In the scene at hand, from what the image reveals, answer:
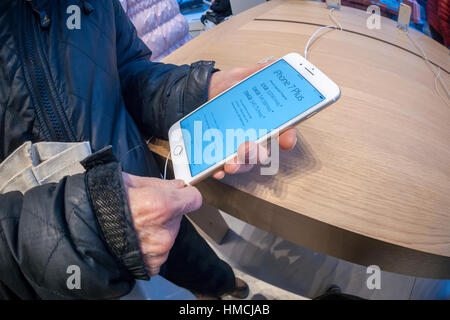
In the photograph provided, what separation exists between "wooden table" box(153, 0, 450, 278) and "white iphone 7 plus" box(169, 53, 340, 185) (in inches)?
2.3

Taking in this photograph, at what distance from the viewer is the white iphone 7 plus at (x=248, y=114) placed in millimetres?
421

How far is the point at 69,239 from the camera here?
31 cm

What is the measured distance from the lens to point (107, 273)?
0.32 meters

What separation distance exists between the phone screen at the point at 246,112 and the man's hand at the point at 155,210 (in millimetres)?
94

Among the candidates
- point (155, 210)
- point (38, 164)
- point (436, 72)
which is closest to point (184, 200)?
point (155, 210)

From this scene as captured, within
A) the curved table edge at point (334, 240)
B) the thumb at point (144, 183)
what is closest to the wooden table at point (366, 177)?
the curved table edge at point (334, 240)

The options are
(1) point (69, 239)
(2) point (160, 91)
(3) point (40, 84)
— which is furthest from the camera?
(2) point (160, 91)

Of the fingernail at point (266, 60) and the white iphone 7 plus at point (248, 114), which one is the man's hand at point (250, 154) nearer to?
the white iphone 7 plus at point (248, 114)

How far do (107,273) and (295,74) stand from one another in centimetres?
44

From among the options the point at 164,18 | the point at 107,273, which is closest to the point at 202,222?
the point at 107,273

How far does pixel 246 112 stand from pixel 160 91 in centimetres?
21

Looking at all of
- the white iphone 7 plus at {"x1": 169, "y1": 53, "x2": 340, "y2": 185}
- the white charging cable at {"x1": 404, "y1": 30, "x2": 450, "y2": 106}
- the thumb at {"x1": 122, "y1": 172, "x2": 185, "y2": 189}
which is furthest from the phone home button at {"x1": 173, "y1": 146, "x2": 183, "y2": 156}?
the white charging cable at {"x1": 404, "y1": 30, "x2": 450, "y2": 106}

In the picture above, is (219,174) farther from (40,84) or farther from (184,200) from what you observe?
(40,84)
